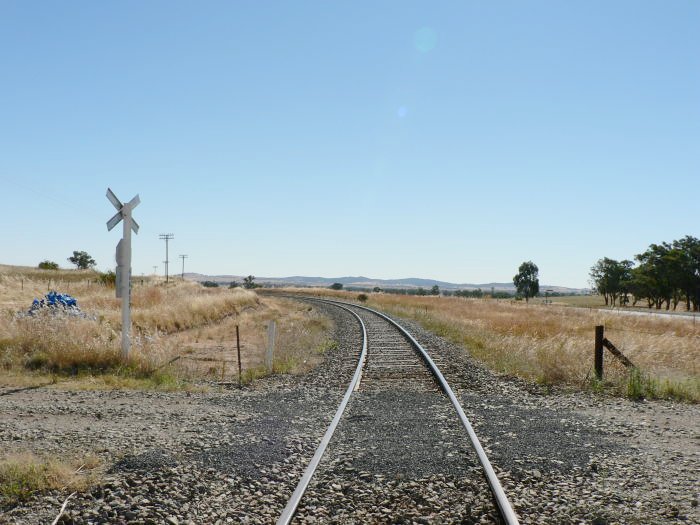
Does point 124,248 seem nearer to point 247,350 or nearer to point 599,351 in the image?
point 247,350

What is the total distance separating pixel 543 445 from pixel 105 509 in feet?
14.9

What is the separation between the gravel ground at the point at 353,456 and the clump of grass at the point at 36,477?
153 mm

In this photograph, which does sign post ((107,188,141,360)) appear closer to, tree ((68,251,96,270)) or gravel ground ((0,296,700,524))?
gravel ground ((0,296,700,524))

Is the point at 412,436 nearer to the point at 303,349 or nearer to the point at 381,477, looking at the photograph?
the point at 381,477

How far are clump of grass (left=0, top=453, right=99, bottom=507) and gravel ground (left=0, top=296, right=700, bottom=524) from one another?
0.15 m

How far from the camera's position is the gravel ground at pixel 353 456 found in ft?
15.3

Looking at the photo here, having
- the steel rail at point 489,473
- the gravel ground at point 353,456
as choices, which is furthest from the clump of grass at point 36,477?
the steel rail at point 489,473

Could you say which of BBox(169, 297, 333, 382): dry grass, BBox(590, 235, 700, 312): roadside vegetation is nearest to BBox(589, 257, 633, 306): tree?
BBox(590, 235, 700, 312): roadside vegetation

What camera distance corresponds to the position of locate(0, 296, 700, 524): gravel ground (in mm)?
4664

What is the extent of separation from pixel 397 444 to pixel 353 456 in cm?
69

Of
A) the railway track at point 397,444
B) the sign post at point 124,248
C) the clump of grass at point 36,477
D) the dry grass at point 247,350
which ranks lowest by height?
the dry grass at point 247,350

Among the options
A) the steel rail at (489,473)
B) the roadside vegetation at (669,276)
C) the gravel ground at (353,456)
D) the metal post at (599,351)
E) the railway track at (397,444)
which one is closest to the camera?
the steel rail at (489,473)

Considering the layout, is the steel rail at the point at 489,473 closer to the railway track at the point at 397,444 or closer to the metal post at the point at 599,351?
the railway track at the point at 397,444

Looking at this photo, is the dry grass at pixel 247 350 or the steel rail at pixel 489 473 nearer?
the steel rail at pixel 489 473
